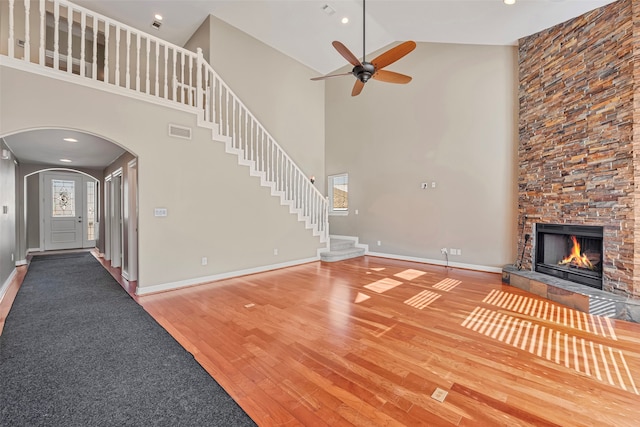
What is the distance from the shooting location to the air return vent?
13.8 feet

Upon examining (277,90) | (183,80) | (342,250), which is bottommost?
(342,250)

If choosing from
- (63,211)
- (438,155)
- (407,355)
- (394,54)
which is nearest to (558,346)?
(407,355)

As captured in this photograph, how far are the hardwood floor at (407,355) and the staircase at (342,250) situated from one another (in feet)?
7.63

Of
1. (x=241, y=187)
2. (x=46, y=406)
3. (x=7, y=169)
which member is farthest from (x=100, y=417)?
(x=7, y=169)

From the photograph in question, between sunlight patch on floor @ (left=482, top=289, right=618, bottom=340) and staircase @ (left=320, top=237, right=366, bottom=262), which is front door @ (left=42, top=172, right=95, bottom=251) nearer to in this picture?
staircase @ (left=320, top=237, right=366, bottom=262)

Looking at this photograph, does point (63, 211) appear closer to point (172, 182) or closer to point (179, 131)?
point (172, 182)

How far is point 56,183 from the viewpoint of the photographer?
321 inches

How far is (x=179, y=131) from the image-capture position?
14.1ft

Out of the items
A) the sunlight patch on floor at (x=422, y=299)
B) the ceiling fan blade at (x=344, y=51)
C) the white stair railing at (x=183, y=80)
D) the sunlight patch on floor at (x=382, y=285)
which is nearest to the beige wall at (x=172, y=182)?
the white stair railing at (x=183, y=80)

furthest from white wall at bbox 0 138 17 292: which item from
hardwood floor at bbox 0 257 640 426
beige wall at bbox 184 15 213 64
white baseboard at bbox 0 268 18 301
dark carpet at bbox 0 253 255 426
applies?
beige wall at bbox 184 15 213 64

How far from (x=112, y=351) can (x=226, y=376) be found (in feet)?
3.89

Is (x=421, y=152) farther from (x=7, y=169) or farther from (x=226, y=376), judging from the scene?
(x=7, y=169)

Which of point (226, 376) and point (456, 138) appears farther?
point (456, 138)

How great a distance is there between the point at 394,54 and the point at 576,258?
4009 mm
